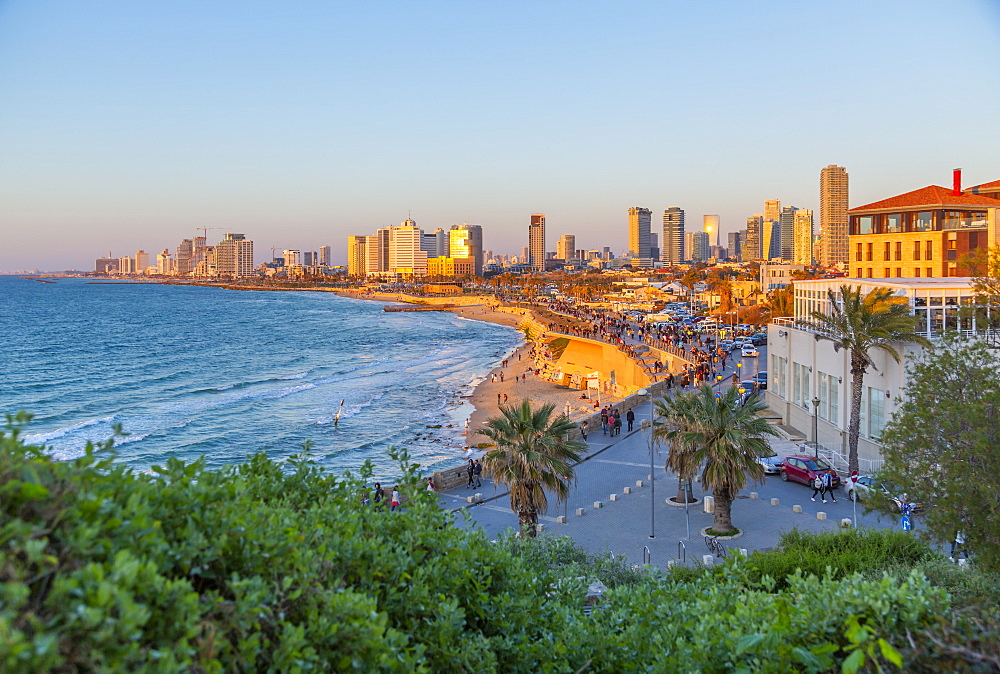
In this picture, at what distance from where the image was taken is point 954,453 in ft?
40.5

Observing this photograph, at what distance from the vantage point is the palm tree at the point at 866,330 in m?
20.9

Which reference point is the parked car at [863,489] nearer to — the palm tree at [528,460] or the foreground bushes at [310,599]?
the palm tree at [528,460]

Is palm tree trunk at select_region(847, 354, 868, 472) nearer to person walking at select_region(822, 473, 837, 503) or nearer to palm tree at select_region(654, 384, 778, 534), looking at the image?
person walking at select_region(822, 473, 837, 503)

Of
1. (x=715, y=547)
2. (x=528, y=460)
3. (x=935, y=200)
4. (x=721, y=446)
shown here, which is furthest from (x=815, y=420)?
(x=935, y=200)

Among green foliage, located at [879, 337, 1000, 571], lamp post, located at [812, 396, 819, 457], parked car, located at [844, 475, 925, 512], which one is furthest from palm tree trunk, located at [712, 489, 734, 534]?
lamp post, located at [812, 396, 819, 457]

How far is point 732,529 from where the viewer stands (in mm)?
17828

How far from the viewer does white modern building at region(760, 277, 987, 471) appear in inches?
866

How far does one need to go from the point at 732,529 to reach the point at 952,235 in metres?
26.4

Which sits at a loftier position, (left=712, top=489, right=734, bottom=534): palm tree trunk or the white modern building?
the white modern building

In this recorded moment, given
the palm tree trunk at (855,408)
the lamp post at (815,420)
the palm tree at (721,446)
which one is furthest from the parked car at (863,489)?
the palm tree at (721,446)

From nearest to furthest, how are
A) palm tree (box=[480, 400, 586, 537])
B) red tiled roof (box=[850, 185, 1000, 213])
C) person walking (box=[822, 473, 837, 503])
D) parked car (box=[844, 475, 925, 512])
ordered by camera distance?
parked car (box=[844, 475, 925, 512])
palm tree (box=[480, 400, 586, 537])
person walking (box=[822, 473, 837, 503])
red tiled roof (box=[850, 185, 1000, 213])

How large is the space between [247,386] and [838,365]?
149 feet

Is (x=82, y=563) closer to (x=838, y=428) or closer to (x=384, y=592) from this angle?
(x=384, y=592)

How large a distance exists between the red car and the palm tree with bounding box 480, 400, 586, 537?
325 inches
